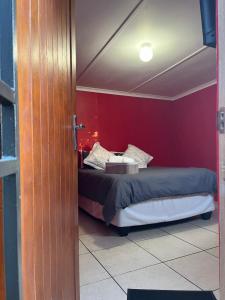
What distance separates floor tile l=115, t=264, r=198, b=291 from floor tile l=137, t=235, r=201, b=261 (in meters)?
0.23

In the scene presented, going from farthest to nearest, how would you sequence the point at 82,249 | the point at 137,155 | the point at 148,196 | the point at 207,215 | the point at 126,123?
1. the point at 126,123
2. the point at 137,155
3. the point at 207,215
4. the point at 148,196
5. the point at 82,249

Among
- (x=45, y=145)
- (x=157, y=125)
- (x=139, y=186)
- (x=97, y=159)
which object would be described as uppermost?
(x=157, y=125)

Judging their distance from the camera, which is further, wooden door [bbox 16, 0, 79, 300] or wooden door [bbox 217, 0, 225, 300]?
wooden door [bbox 217, 0, 225, 300]

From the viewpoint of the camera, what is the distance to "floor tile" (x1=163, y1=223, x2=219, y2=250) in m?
2.19

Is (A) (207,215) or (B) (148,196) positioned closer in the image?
(B) (148,196)

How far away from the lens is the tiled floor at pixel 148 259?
1.53 m

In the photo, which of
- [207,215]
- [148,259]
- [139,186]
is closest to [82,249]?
[148,259]

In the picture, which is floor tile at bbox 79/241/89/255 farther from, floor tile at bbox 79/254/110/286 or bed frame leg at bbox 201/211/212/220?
bed frame leg at bbox 201/211/212/220

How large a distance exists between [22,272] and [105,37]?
8.50ft

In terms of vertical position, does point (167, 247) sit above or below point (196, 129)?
below

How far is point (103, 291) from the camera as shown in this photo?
1.48 meters

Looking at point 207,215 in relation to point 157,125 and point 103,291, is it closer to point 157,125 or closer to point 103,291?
point 103,291

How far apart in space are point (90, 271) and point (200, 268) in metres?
0.85

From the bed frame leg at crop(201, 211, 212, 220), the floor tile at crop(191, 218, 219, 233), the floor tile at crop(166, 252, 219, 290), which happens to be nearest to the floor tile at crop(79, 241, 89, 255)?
the floor tile at crop(166, 252, 219, 290)
